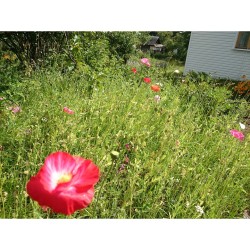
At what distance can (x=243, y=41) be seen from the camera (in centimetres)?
990

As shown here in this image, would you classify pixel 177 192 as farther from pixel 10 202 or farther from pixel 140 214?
pixel 10 202

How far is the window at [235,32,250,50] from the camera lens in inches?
384

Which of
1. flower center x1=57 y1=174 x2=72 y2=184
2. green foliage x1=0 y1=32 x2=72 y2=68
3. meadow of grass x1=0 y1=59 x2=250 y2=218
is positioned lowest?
meadow of grass x1=0 y1=59 x2=250 y2=218

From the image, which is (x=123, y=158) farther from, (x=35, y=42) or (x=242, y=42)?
(x=242, y=42)

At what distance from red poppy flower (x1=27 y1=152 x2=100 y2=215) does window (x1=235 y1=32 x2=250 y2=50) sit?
413 inches

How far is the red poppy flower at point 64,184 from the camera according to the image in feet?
1.96

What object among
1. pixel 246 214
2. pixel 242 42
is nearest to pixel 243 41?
pixel 242 42

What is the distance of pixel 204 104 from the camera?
359cm

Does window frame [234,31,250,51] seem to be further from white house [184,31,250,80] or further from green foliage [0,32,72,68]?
green foliage [0,32,72,68]

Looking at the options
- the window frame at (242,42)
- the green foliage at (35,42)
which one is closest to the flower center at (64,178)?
the green foliage at (35,42)

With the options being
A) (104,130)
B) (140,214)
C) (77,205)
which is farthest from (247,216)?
(77,205)

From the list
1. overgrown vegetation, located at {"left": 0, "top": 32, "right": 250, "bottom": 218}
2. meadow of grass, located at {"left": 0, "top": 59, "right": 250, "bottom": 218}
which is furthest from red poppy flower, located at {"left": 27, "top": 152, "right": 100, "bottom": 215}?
meadow of grass, located at {"left": 0, "top": 59, "right": 250, "bottom": 218}

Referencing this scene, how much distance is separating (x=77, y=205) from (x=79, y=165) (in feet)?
0.37

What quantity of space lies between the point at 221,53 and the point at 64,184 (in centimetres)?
1073
